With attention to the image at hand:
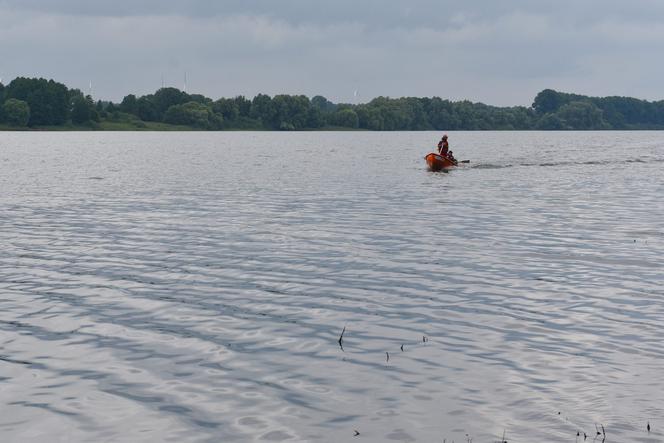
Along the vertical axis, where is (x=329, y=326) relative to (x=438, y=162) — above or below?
below

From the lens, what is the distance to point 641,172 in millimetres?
70688

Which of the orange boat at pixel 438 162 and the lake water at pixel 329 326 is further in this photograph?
the orange boat at pixel 438 162

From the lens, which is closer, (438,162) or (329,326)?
(329,326)

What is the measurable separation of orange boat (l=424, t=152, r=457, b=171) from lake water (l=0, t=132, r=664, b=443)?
107ft

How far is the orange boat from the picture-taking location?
6888cm

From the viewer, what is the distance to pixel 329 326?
1636 centimetres

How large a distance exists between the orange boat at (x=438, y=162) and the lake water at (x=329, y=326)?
3261cm

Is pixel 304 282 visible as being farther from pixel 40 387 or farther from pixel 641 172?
pixel 641 172

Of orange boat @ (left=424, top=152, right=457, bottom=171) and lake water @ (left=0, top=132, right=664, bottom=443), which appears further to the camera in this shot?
orange boat @ (left=424, top=152, right=457, bottom=171)

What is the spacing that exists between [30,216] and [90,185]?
18.4 m

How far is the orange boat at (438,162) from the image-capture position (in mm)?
68875

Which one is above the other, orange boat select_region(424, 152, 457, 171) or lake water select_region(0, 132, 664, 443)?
orange boat select_region(424, 152, 457, 171)

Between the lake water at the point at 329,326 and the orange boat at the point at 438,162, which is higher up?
the orange boat at the point at 438,162

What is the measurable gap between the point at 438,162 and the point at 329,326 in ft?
178
